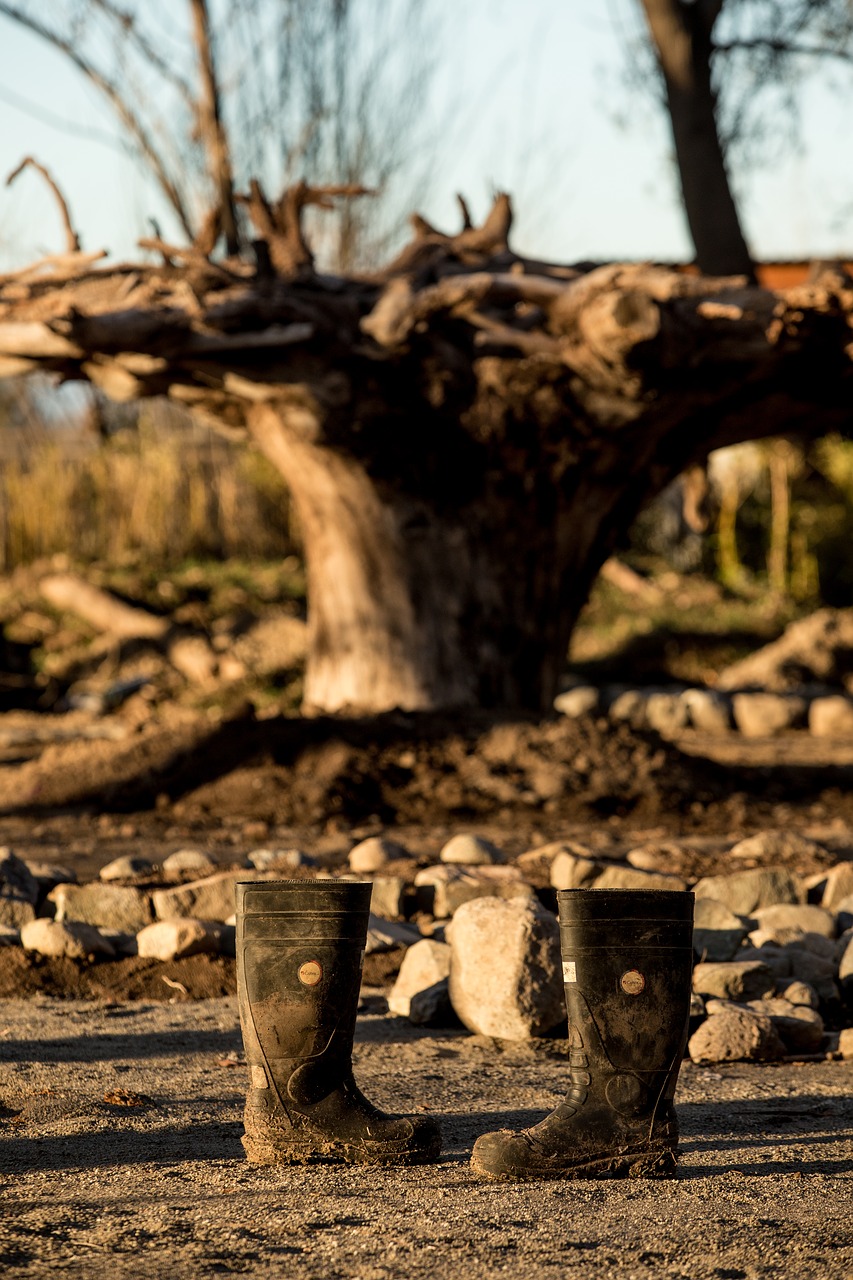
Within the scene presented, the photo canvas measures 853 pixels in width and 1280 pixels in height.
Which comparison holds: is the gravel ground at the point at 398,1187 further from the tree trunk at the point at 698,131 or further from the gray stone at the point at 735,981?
the tree trunk at the point at 698,131

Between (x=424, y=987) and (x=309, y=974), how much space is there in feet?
4.08

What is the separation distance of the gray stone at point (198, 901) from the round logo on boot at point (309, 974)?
1878 mm

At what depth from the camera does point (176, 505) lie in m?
15.7

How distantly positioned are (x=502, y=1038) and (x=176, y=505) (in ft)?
41.3

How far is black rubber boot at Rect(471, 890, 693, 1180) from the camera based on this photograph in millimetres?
2695

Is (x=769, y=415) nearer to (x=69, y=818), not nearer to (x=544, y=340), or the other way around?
(x=544, y=340)

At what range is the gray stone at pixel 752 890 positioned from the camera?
15.5ft

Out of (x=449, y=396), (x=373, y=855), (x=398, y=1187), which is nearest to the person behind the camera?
(x=398, y=1187)

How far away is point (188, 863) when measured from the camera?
531 cm

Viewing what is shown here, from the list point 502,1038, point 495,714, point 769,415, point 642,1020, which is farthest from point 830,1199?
point 769,415

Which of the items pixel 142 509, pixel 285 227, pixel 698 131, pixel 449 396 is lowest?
pixel 449 396

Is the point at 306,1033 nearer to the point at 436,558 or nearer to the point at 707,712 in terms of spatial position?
the point at 436,558

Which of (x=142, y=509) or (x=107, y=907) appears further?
(x=142, y=509)

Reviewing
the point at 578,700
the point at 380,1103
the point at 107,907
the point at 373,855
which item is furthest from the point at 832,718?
the point at 380,1103
